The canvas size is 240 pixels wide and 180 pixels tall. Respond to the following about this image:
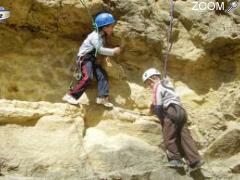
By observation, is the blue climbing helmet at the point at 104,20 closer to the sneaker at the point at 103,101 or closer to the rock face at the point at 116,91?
the rock face at the point at 116,91

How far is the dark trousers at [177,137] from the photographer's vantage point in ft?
23.9

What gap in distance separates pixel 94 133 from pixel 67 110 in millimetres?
564

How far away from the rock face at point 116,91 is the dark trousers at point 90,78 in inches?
9.3

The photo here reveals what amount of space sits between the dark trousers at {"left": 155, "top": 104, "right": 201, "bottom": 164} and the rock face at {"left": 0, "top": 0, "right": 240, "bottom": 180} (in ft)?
0.90

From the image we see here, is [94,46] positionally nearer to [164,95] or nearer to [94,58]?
[94,58]

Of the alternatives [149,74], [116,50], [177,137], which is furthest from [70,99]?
[177,137]

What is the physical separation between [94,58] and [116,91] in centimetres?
75

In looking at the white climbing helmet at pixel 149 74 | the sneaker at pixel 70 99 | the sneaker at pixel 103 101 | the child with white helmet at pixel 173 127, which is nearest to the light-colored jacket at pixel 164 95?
the child with white helmet at pixel 173 127

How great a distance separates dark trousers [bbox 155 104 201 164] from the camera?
7.30 meters

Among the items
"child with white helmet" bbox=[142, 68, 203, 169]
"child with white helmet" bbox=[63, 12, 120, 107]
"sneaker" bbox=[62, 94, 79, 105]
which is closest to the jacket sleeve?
"child with white helmet" bbox=[142, 68, 203, 169]

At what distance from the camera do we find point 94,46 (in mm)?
7793

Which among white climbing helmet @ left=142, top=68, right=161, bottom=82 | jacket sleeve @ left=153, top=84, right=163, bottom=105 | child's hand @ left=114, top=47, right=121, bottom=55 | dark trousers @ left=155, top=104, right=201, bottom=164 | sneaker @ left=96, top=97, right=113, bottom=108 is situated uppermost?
child's hand @ left=114, top=47, right=121, bottom=55

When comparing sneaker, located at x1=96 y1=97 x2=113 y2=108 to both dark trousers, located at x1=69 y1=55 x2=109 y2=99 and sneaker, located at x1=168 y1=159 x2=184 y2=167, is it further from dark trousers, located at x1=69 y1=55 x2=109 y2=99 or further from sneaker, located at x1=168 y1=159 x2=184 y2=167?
sneaker, located at x1=168 y1=159 x2=184 y2=167

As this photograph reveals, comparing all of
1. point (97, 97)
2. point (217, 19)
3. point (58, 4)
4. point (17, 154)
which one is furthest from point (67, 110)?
point (217, 19)
